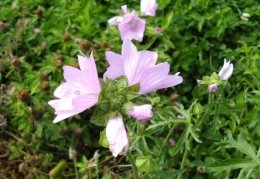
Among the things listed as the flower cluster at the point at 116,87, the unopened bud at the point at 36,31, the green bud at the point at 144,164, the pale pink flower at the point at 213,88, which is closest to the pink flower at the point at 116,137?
the flower cluster at the point at 116,87

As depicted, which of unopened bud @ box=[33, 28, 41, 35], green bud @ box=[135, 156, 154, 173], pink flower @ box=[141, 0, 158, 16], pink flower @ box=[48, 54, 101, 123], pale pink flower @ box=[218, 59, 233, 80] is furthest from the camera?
unopened bud @ box=[33, 28, 41, 35]

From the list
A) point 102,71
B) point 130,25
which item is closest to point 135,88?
point 130,25

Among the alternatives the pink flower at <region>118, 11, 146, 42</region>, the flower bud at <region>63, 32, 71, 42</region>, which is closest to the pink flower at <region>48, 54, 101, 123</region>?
the pink flower at <region>118, 11, 146, 42</region>

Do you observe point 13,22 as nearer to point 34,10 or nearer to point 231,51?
point 34,10

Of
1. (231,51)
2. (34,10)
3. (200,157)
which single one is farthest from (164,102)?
(34,10)

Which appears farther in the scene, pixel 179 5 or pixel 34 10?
pixel 34 10

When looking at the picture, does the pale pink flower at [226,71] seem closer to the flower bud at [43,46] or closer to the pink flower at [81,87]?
the pink flower at [81,87]

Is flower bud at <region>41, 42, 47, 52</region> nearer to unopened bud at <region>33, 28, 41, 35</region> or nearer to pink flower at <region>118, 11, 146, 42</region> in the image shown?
unopened bud at <region>33, 28, 41, 35</region>
